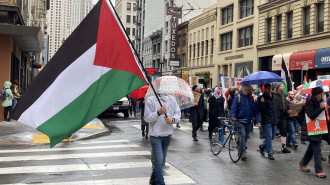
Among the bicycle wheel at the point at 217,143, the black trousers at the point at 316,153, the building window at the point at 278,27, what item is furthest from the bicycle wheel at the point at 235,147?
the building window at the point at 278,27

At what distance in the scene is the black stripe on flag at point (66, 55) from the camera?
16.7 ft

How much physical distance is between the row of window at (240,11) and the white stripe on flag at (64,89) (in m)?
33.8

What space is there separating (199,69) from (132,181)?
43.2 meters

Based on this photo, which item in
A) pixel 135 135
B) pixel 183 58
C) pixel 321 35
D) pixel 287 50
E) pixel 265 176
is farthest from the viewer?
pixel 183 58

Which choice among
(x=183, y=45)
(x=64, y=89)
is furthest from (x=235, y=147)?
(x=183, y=45)

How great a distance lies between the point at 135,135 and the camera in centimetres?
1455

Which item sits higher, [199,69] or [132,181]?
[199,69]

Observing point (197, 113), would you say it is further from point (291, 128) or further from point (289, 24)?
point (289, 24)

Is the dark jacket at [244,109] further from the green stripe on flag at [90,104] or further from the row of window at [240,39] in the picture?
the row of window at [240,39]

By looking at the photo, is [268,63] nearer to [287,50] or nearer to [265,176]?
[287,50]

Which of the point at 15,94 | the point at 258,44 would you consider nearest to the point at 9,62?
the point at 15,94

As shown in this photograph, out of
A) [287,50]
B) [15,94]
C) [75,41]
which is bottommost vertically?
[15,94]

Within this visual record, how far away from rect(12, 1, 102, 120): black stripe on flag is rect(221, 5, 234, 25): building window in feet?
122

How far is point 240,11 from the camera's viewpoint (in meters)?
39.1
